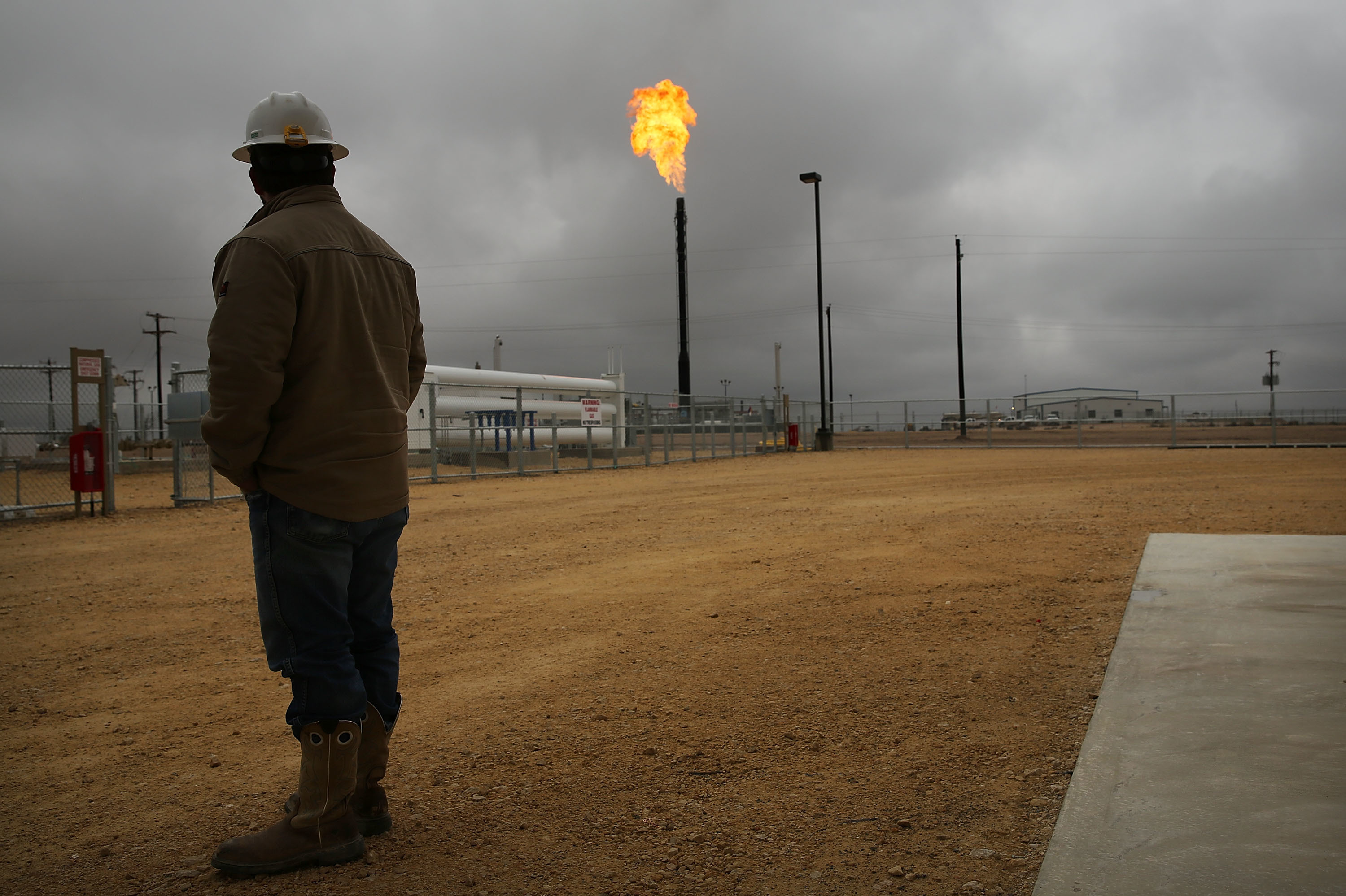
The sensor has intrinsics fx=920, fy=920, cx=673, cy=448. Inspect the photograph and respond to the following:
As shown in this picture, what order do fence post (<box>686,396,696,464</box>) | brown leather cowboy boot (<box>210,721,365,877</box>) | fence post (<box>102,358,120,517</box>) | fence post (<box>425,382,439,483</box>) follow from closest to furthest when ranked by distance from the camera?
brown leather cowboy boot (<box>210,721,365,877</box>) → fence post (<box>102,358,120,517</box>) → fence post (<box>425,382,439,483</box>) → fence post (<box>686,396,696,464</box>)

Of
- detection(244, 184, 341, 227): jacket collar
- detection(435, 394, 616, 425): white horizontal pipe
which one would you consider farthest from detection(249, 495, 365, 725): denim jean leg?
detection(435, 394, 616, 425): white horizontal pipe

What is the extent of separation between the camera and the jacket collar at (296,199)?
8.58 ft

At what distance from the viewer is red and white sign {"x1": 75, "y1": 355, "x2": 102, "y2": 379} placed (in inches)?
484

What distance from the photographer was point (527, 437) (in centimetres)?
2709

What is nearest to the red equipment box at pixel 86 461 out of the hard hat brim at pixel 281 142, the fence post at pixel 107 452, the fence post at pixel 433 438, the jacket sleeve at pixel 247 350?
the fence post at pixel 107 452

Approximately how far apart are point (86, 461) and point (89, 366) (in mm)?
1287

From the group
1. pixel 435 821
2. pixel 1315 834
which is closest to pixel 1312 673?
pixel 1315 834

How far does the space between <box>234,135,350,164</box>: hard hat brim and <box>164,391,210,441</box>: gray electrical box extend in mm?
11999

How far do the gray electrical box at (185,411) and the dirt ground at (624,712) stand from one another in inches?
189

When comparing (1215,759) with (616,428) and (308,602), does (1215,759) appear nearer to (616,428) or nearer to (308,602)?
(308,602)

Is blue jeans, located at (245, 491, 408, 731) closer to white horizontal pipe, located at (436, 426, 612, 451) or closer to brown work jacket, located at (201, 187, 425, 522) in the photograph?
brown work jacket, located at (201, 187, 425, 522)

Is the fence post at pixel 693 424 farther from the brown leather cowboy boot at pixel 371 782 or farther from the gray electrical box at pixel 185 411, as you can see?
the brown leather cowboy boot at pixel 371 782

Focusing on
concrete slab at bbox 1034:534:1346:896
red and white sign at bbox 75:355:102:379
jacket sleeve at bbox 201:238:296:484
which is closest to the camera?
concrete slab at bbox 1034:534:1346:896

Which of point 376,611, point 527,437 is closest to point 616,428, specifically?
point 527,437
